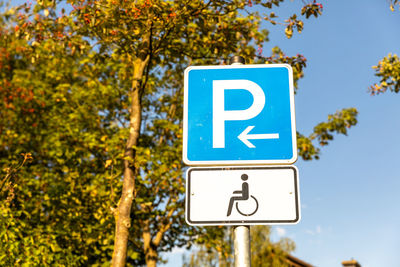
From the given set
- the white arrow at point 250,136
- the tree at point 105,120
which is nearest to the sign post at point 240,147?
the white arrow at point 250,136

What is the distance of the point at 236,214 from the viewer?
272 centimetres

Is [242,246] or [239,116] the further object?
[239,116]

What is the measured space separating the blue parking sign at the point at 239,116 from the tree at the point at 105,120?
3.88 meters

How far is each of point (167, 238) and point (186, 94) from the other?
43.6ft

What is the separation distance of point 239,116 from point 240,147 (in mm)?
234

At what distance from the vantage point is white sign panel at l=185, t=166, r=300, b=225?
2.72 metres

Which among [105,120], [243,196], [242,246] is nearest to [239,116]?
[243,196]

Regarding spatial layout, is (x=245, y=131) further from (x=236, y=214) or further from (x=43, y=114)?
(x=43, y=114)

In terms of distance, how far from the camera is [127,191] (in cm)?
786

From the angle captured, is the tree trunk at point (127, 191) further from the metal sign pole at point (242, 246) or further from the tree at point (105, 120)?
the metal sign pole at point (242, 246)

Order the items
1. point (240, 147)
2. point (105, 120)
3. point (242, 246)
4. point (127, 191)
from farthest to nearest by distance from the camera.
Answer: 1. point (105, 120)
2. point (127, 191)
3. point (240, 147)
4. point (242, 246)

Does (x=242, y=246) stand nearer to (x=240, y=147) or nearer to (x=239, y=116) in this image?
(x=240, y=147)

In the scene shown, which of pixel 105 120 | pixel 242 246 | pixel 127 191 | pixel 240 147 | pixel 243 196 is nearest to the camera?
pixel 242 246

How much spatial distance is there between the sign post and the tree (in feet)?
12.8
